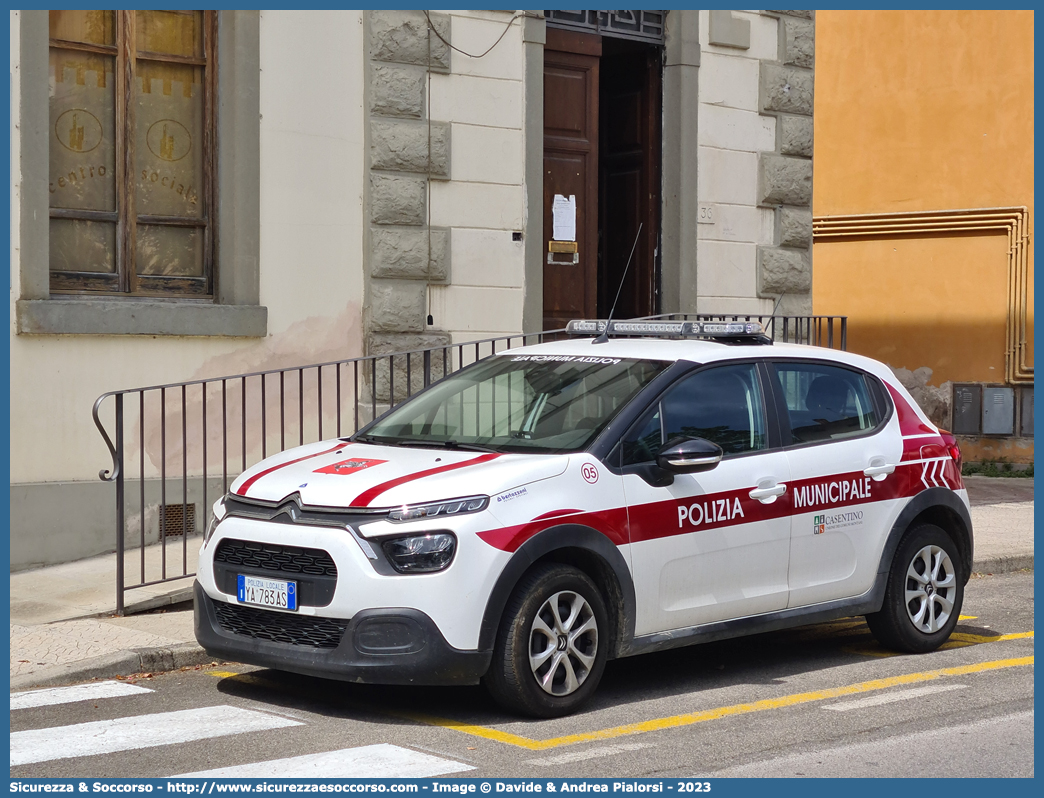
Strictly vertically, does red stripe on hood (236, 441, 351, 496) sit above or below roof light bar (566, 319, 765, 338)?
below

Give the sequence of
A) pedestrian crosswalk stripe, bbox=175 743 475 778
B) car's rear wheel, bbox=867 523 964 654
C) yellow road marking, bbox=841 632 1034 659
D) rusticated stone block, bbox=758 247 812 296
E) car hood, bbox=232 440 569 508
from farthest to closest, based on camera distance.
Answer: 1. rusticated stone block, bbox=758 247 812 296
2. yellow road marking, bbox=841 632 1034 659
3. car's rear wheel, bbox=867 523 964 654
4. car hood, bbox=232 440 569 508
5. pedestrian crosswalk stripe, bbox=175 743 475 778

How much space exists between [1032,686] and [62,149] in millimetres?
7776

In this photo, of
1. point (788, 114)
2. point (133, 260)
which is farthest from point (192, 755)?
point (788, 114)

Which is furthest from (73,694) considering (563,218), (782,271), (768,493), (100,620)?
(782,271)

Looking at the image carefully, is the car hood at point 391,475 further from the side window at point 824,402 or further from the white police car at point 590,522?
the side window at point 824,402

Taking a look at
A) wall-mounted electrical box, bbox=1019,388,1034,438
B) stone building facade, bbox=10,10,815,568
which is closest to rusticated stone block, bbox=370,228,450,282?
stone building facade, bbox=10,10,815,568

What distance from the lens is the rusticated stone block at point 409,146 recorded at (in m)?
12.0

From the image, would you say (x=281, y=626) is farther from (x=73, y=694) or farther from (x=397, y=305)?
(x=397, y=305)

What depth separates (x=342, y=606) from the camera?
613 centimetres

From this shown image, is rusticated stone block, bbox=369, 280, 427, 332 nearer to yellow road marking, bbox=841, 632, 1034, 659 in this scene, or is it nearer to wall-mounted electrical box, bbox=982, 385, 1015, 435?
yellow road marking, bbox=841, 632, 1034, 659

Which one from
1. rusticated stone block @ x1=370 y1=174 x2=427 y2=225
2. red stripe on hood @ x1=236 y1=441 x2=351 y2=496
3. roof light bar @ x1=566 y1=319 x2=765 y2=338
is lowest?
red stripe on hood @ x1=236 y1=441 x2=351 y2=496

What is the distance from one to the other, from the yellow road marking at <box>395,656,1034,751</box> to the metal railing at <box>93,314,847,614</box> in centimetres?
396

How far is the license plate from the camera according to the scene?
6.29 meters

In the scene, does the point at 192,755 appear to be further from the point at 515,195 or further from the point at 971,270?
the point at 971,270
